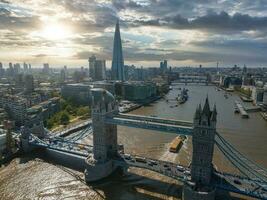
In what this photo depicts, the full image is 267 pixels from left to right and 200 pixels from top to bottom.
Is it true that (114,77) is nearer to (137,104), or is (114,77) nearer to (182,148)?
(137,104)

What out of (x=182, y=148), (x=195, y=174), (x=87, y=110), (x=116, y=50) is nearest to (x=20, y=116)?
(x=87, y=110)

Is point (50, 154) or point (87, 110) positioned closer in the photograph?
point (50, 154)

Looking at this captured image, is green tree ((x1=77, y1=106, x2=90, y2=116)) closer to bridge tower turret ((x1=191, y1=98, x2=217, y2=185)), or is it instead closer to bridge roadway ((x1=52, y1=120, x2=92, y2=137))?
bridge roadway ((x1=52, y1=120, x2=92, y2=137))

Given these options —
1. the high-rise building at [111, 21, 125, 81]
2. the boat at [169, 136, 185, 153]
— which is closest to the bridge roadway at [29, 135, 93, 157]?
the boat at [169, 136, 185, 153]

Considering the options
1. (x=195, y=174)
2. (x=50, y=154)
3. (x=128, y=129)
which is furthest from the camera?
(x=128, y=129)

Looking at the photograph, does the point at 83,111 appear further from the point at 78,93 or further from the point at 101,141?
the point at 101,141

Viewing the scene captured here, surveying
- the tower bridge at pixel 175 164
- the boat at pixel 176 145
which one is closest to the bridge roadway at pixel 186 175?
the tower bridge at pixel 175 164

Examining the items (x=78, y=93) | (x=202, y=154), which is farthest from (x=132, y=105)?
(x=202, y=154)
